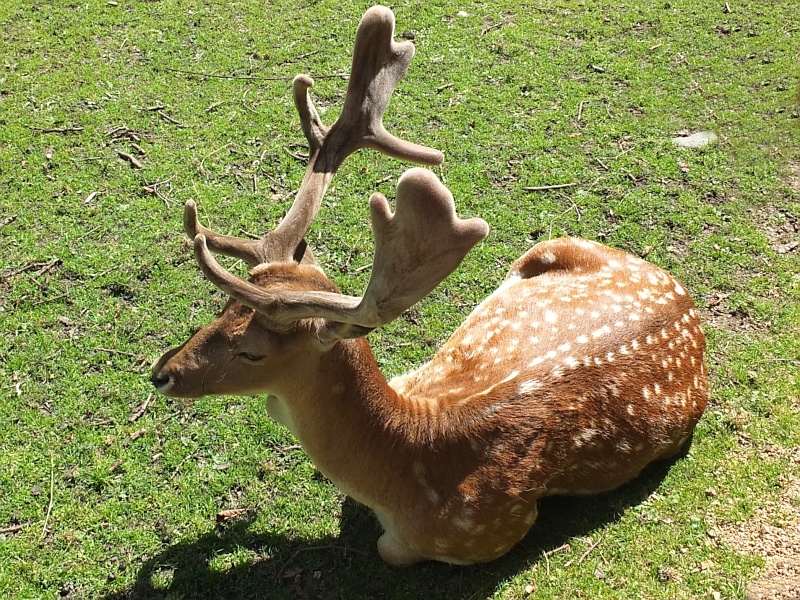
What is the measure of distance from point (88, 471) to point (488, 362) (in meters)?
2.51

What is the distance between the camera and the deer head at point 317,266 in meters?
2.59

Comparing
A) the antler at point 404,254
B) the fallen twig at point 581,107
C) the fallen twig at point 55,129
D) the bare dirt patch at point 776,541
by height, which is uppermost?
the antler at point 404,254

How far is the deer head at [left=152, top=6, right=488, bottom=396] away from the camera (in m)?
2.59

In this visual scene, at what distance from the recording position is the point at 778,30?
26.1 feet

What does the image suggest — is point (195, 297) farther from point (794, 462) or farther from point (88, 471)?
point (794, 462)

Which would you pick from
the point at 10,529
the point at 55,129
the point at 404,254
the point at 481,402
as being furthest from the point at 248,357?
the point at 55,129

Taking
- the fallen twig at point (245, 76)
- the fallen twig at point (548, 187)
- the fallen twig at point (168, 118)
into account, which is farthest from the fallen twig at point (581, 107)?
the fallen twig at point (168, 118)

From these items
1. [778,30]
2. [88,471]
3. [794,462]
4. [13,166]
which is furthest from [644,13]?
[88,471]

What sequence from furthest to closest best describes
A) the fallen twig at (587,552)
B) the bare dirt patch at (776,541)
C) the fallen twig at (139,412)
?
1. the fallen twig at (139,412)
2. the fallen twig at (587,552)
3. the bare dirt patch at (776,541)

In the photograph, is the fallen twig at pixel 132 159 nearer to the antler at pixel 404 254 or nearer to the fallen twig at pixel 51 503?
the fallen twig at pixel 51 503

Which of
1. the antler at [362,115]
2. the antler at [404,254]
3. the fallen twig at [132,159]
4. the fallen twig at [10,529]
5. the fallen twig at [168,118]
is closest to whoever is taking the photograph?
the antler at [404,254]

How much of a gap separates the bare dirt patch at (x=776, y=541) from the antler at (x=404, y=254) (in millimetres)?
2607

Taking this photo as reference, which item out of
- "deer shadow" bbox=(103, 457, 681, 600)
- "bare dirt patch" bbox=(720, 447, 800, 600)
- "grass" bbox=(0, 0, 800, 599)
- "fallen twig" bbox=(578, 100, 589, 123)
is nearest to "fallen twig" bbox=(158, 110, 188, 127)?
"grass" bbox=(0, 0, 800, 599)

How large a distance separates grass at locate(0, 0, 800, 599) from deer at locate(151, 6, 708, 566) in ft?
1.52
